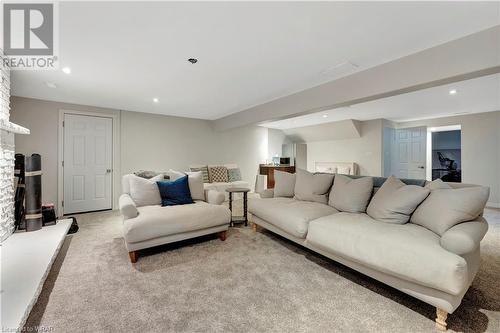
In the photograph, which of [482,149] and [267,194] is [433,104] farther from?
[267,194]

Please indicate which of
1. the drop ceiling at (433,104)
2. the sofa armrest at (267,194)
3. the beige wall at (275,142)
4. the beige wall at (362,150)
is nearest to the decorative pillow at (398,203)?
the sofa armrest at (267,194)

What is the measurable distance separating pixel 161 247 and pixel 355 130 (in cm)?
596

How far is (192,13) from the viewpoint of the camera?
174 centimetres

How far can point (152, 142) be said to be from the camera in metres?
5.44

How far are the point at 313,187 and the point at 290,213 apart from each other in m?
0.76

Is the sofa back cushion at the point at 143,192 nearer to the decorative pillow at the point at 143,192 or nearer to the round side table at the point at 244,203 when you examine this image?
the decorative pillow at the point at 143,192

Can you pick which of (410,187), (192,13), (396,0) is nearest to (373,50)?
(396,0)

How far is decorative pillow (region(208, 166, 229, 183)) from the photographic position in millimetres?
5934

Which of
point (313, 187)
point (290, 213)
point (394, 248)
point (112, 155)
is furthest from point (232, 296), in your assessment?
point (112, 155)

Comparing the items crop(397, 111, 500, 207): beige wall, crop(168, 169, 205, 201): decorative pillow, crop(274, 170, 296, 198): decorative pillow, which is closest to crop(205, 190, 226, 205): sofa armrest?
crop(168, 169, 205, 201): decorative pillow

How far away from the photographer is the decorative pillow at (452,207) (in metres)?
1.78

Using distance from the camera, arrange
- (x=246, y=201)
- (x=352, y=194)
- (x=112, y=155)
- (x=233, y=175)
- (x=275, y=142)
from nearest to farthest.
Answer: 1. (x=352, y=194)
2. (x=246, y=201)
3. (x=112, y=155)
4. (x=233, y=175)
5. (x=275, y=142)

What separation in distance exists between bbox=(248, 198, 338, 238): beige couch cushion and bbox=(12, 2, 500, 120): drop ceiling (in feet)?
5.78

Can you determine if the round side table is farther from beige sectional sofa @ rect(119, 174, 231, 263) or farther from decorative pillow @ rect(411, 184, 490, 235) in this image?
decorative pillow @ rect(411, 184, 490, 235)
